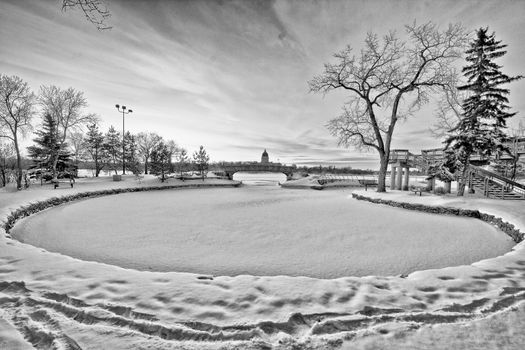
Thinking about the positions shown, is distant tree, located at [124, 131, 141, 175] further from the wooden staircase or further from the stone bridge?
the wooden staircase

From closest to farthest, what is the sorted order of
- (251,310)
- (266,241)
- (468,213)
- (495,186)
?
(251,310)
(266,241)
(468,213)
(495,186)

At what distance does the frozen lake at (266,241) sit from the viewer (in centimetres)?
597

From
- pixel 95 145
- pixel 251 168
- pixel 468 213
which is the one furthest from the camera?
pixel 251 168

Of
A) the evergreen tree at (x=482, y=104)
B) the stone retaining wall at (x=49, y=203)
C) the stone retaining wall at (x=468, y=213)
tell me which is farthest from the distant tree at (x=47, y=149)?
the evergreen tree at (x=482, y=104)

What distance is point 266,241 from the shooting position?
8.02 meters

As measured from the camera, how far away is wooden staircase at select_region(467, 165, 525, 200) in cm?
1559

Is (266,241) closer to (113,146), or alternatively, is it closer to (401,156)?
(401,156)

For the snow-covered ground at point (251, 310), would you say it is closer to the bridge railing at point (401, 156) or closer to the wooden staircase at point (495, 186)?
the wooden staircase at point (495, 186)

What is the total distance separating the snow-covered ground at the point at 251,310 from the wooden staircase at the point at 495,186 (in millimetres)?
16654

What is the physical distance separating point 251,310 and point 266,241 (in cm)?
481

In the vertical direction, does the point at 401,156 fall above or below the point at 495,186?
above

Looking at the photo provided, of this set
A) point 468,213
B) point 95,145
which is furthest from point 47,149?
point 468,213

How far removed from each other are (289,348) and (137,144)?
70.2 meters

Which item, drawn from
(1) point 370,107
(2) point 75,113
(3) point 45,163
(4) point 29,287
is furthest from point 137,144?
(4) point 29,287
